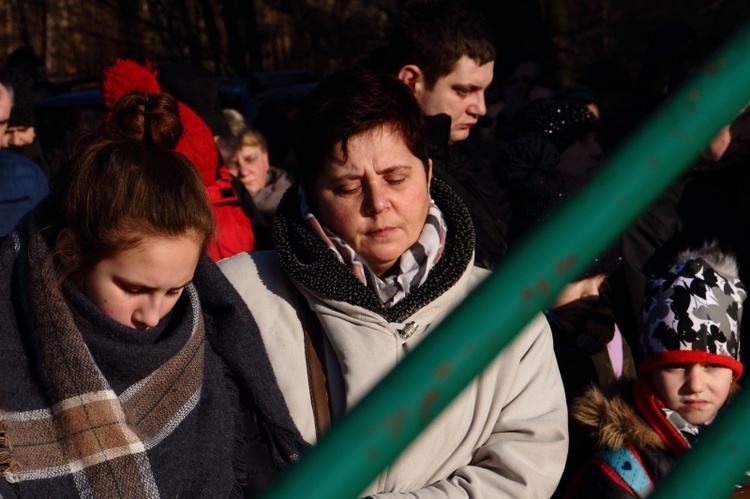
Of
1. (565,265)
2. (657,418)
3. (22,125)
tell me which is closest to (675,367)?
(657,418)

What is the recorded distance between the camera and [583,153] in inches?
200

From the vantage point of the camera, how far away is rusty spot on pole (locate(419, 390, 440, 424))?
98 centimetres

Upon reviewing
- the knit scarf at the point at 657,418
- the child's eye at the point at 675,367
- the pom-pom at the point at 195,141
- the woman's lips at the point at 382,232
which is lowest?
the knit scarf at the point at 657,418

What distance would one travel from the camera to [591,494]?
9.82ft

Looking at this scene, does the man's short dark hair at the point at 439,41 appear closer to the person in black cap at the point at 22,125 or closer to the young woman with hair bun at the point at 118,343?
the young woman with hair bun at the point at 118,343

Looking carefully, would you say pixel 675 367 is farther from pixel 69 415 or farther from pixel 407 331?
pixel 69 415

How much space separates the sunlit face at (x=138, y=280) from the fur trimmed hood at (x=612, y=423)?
4.20 feet

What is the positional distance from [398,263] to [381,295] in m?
0.10

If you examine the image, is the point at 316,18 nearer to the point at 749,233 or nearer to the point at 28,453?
the point at 749,233

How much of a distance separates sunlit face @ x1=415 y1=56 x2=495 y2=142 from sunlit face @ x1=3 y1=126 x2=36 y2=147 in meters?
3.01

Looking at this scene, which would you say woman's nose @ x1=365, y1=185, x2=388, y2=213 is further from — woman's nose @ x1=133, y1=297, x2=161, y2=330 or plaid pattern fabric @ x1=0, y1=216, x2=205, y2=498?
plaid pattern fabric @ x1=0, y1=216, x2=205, y2=498

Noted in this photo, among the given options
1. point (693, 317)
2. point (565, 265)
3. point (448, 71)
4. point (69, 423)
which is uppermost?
point (565, 265)

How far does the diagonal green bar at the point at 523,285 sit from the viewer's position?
96 cm

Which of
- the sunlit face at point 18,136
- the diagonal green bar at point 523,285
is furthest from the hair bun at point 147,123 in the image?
the sunlit face at point 18,136
